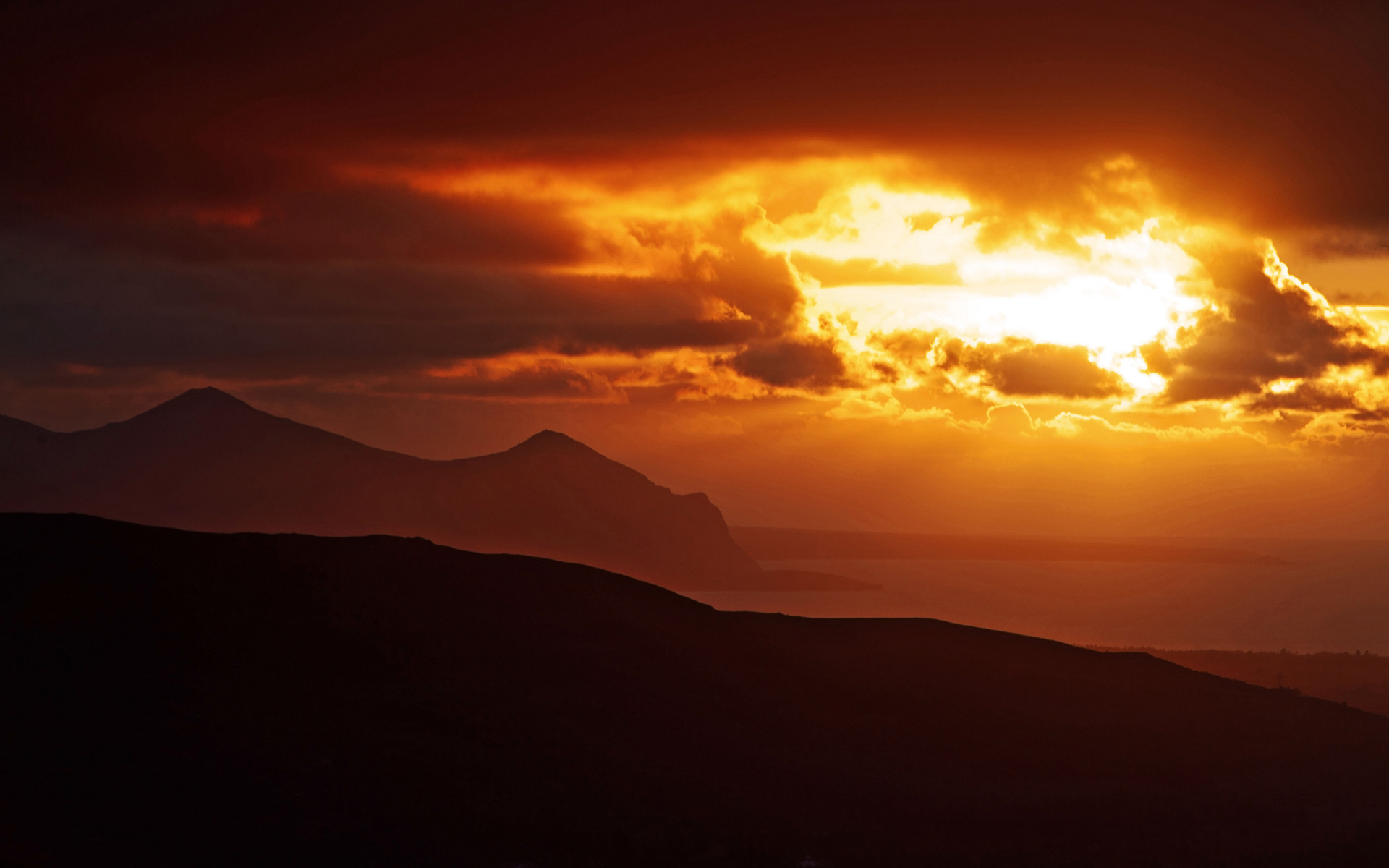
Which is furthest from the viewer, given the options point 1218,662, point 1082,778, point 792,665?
point 1218,662

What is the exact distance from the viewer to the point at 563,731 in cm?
4372

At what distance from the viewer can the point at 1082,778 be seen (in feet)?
147

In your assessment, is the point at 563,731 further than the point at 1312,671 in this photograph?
No

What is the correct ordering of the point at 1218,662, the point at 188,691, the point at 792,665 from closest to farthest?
the point at 188,691 < the point at 792,665 < the point at 1218,662

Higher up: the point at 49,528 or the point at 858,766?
the point at 49,528

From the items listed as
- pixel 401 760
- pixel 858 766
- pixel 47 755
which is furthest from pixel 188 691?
pixel 858 766

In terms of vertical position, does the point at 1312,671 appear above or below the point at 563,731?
above

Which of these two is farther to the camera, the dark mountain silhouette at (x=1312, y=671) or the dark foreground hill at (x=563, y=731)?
the dark mountain silhouette at (x=1312, y=671)

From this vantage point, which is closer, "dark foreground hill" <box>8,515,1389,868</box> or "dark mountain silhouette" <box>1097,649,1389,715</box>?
"dark foreground hill" <box>8,515,1389,868</box>

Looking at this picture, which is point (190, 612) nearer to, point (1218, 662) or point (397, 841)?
point (397, 841)

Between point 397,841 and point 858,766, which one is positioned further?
point 858,766

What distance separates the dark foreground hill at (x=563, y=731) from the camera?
34219 millimetres

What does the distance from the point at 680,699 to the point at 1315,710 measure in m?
33.9

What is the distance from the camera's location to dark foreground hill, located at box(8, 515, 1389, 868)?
Answer: 34.2m
